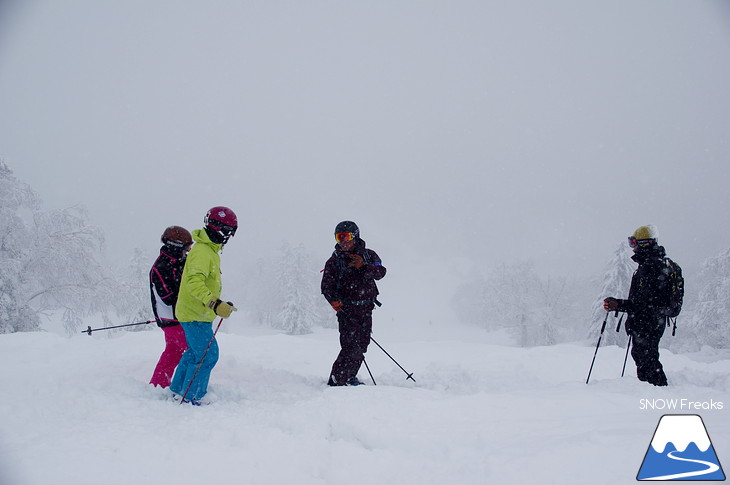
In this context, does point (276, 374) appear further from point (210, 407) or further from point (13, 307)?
point (13, 307)

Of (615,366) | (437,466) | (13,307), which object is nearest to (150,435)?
(437,466)

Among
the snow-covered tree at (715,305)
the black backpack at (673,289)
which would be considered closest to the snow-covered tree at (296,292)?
the snow-covered tree at (715,305)

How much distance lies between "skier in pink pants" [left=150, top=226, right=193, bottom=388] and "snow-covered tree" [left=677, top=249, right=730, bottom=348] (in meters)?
26.2

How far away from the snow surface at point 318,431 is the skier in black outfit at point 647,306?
462mm

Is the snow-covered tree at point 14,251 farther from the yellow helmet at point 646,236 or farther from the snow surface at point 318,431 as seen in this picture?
the yellow helmet at point 646,236

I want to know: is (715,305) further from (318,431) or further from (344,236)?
(318,431)

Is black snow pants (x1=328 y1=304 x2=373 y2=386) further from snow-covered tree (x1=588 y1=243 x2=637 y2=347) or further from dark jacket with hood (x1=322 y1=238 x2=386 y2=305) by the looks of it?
snow-covered tree (x1=588 y1=243 x2=637 y2=347)

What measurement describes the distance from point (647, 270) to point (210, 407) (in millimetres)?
6353

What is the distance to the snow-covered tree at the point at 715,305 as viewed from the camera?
1983cm

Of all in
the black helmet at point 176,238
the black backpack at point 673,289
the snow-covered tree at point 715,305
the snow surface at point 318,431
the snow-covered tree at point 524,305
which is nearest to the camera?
the snow surface at point 318,431

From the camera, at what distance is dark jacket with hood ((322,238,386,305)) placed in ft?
18.9

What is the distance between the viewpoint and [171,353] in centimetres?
509

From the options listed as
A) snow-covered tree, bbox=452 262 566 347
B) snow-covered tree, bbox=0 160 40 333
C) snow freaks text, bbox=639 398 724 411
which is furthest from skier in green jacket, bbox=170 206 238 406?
snow-covered tree, bbox=452 262 566 347

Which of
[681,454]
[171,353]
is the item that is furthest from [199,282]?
[681,454]
